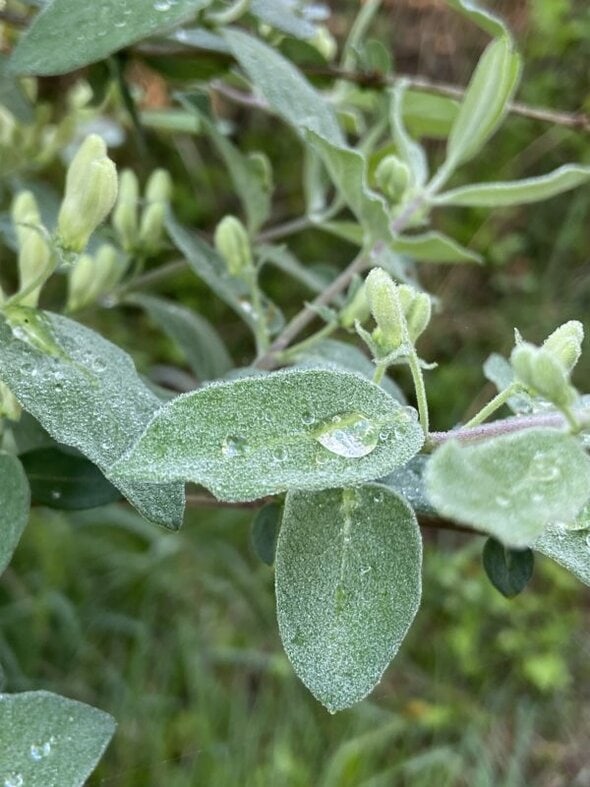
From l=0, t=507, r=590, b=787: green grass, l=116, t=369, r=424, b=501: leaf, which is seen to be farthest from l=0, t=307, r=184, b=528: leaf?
l=0, t=507, r=590, b=787: green grass

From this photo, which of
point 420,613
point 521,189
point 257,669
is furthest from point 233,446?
point 420,613

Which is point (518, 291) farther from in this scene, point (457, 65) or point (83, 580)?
point (83, 580)

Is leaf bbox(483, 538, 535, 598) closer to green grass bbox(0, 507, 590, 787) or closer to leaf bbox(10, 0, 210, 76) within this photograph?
leaf bbox(10, 0, 210, 76)

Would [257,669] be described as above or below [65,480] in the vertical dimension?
below

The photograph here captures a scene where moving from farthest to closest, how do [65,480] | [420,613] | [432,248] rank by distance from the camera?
[420,613], [432,248], [65,480]

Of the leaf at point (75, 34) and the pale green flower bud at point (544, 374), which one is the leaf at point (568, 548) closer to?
the pale green flower bud at point (544, 374)

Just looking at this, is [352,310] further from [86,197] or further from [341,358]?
[86,197]
